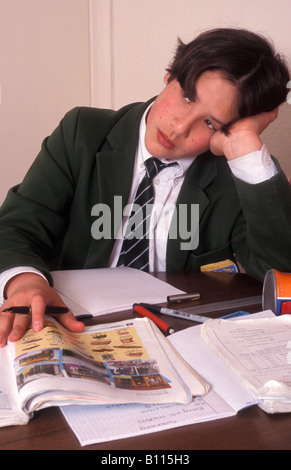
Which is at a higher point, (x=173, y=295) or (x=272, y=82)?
(x=272, y=82)

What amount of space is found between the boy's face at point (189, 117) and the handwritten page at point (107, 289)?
34 cm

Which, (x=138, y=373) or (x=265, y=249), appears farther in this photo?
(x=265, y=249)

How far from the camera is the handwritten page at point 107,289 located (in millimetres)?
935

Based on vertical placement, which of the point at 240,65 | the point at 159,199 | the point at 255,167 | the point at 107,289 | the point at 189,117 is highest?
the point at 240,65

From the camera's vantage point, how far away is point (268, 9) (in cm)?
170

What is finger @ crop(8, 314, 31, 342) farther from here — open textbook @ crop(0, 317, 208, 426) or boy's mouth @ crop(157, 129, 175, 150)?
boy's mouth @ crop(157, 129, 175, 150)

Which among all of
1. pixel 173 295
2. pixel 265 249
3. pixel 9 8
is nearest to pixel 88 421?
pixel 173 295

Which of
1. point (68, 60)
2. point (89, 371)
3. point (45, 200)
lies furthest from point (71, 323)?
point (68, 60)

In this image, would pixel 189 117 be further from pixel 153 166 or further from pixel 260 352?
pixel 260 352

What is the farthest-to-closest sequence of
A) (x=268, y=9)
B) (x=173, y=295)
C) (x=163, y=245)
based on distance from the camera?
(x=268, y=9) → (x=163, y=245) → (x=173, y=295)

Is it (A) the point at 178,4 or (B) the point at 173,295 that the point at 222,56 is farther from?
(A) the point at 178,4

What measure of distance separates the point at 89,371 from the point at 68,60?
2477 mm

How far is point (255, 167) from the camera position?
117 cm
